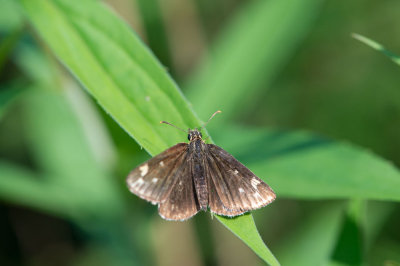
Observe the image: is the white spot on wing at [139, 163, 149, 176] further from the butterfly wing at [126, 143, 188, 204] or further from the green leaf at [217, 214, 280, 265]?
the green leaf at [217, 214, 280, 265]

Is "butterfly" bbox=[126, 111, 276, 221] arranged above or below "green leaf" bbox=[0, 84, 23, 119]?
above

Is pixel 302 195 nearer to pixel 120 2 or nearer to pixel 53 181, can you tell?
pixel 53 181

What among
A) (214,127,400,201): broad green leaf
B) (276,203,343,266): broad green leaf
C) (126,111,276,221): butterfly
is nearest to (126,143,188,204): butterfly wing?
(126,111,276,221): butterfly

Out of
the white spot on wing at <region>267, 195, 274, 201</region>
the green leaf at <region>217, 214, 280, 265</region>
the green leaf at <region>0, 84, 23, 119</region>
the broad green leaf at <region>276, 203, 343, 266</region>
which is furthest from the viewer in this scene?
the broad green leaf at <region>276, 203, 343, 266</region>

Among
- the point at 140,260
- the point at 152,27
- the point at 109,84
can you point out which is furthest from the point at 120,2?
the point at 140,260

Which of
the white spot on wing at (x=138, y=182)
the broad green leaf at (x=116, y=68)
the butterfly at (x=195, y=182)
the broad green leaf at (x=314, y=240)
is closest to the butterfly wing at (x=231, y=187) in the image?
the butterfly at (x=195, y=182)

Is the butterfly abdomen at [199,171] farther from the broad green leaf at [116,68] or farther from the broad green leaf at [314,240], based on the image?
the broad green leaf at [314,240]

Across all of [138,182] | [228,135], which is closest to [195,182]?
[138,182]
